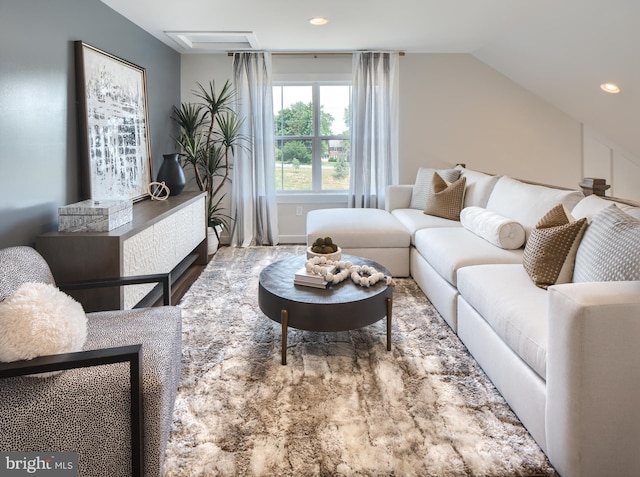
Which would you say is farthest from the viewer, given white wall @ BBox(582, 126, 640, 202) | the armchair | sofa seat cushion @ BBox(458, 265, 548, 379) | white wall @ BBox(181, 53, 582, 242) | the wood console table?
white wall @ BBox(181, 53, 582, 242)

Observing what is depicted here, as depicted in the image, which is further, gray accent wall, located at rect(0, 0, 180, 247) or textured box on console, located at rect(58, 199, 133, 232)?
textured box on console, located at rect(58, 199, 133, 232)

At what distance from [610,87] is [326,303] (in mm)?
3550

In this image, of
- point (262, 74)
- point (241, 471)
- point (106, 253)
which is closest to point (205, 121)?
point (262, 74)

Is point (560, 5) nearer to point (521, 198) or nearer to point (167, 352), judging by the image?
point (521, 198)

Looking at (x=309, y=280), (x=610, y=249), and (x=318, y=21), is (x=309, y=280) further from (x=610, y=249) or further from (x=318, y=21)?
(x=318, y=21)

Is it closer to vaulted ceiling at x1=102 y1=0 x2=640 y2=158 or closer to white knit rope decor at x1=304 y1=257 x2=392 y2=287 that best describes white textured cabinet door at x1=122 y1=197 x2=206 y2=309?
white knit rope decor at x1=304 y1=257 x2=392 y2=287

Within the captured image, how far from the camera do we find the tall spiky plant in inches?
202

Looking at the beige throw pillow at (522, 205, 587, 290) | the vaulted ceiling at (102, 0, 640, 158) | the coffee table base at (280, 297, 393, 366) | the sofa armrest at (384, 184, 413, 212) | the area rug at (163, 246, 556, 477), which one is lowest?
the area rug at (163, 246, 556, 477)

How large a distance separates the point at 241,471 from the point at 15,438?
720 millimetres

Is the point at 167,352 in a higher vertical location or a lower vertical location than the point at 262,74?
lower

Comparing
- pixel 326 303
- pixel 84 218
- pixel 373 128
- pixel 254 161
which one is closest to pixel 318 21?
pixel 373 128

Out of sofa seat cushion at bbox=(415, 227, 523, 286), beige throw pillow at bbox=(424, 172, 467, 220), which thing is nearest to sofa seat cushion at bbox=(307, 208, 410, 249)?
sofa seat cushion at bbox=(415, 227, 523, 286)

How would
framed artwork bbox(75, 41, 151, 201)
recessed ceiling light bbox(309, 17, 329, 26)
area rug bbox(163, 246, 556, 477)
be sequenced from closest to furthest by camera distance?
area rug bbox(163, 246, 556, 477), framed artwork bbox(75, 41, 151, 201), recessed ceiling light bbox(309, 17, 329, 26)

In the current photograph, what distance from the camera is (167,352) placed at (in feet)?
5.68
